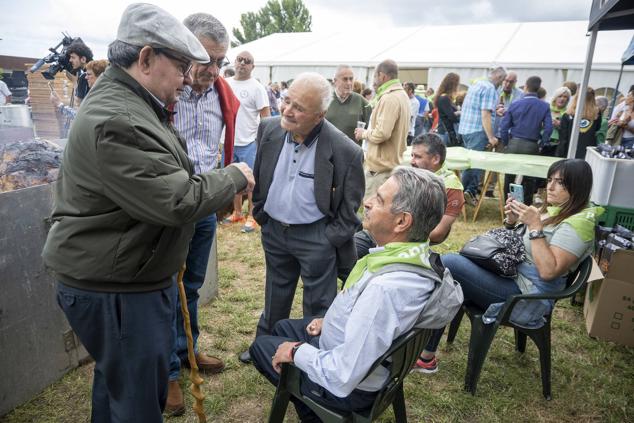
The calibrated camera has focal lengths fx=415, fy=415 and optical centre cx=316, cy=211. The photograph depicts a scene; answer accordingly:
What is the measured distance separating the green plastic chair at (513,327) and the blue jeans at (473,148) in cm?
497

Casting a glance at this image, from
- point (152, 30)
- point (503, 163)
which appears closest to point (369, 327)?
point (152, 30)

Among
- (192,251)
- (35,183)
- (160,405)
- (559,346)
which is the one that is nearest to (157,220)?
(160,405)

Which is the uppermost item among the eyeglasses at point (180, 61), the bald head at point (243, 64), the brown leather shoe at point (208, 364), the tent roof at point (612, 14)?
the tent roof at point (612, 14)

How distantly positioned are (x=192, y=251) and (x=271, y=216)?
0.52 metres

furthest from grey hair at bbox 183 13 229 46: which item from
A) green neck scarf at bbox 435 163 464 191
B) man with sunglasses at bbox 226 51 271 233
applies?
man with sunglasses at bbox 226 51 271 233

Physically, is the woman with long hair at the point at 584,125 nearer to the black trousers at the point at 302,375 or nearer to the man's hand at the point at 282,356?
the black trousers at the point at 302,375

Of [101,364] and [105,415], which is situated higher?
[101,364]

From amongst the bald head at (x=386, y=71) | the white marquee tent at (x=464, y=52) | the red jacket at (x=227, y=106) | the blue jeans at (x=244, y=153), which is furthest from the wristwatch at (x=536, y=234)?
the white marquee tent at (x=464, y=52)

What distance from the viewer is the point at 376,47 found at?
15.4m

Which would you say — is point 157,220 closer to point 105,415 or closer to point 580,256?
point 105,415

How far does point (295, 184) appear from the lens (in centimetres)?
238

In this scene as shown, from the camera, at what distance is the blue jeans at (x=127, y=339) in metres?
1.45

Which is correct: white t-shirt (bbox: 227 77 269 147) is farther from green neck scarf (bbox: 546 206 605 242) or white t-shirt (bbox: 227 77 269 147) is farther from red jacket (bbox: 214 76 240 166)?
green neck scarf (bbox: 546 206 605 242)

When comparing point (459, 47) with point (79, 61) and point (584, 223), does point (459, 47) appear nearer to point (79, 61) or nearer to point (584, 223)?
point (79, 61)
